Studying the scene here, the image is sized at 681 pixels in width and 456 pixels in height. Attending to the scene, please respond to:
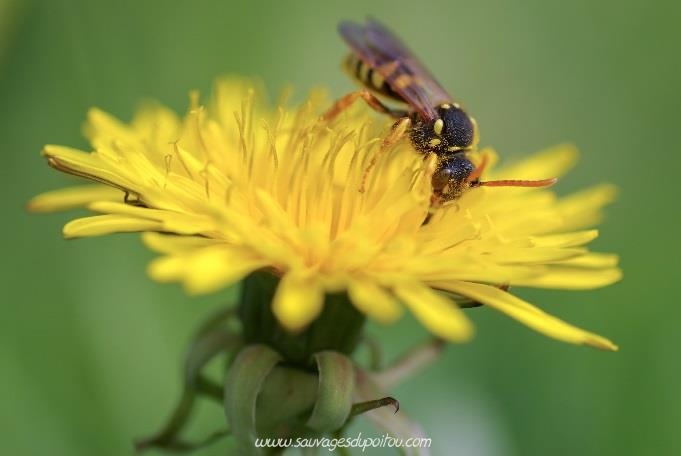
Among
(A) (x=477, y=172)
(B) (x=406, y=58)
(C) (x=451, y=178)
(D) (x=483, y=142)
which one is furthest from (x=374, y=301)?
(D) (x=483, y=142)

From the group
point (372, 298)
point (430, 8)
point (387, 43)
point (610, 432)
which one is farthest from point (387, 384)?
point (430, 8)

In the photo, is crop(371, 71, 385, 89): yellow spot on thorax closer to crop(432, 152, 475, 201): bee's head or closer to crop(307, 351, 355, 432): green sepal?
crop(432, 152, 475, 201): bee's head

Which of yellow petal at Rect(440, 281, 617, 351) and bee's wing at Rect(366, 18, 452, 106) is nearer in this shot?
yellow petal at Rect(440, 281, 617, 351)

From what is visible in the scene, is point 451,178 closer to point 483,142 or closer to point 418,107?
point 418,107

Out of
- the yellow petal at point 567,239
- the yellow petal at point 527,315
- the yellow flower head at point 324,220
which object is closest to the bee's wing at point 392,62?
the yellow flower head at point 324,220

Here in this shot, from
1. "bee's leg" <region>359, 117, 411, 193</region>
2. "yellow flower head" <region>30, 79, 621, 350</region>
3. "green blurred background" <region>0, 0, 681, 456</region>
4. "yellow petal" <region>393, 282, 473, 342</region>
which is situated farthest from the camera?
"green blurred background" <region>0, 0, 681, 456</region>

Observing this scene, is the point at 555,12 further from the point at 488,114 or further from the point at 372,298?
the point at 372,298

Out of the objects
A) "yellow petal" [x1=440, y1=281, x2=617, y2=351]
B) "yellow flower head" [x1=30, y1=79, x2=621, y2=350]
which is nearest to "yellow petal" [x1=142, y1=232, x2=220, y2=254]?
"yellow flower head" [x1=30, y1=79, x2=621, y2=350]
